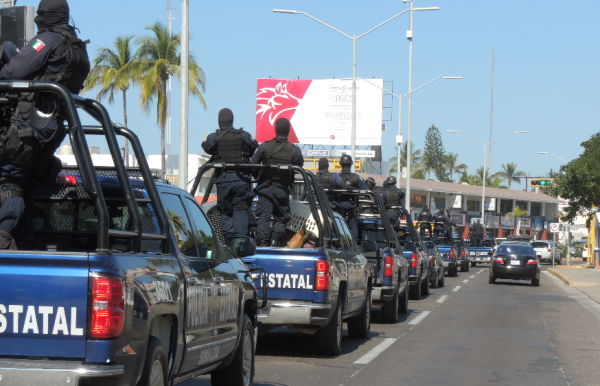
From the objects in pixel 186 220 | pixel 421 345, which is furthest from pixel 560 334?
pixel 186 220

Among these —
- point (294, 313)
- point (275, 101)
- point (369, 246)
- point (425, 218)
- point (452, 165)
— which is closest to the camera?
point (294, 313)

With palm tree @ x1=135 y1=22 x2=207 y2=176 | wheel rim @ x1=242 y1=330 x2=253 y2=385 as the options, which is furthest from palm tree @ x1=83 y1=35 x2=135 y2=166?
wheel rim @ x1=242 y1=330 x2=253 y2=385

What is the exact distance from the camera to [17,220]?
491 cm

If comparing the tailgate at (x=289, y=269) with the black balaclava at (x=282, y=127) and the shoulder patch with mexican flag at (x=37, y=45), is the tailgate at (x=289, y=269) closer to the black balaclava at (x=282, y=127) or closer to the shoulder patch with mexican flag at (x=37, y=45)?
the black balaclava at (x=282, y=127)

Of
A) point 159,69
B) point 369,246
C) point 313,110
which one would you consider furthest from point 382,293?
point 313,110

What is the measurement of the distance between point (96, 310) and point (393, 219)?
1444cm

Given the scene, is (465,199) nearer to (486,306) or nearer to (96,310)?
(486,306)

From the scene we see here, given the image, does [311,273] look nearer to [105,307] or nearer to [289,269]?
[289,269]

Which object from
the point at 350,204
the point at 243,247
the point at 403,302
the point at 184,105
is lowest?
the point at 403,302

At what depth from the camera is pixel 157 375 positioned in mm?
4562

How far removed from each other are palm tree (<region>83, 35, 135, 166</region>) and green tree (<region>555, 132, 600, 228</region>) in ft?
77.7

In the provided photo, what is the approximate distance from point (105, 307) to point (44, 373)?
0.40m

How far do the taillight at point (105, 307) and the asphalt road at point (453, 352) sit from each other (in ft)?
13.0

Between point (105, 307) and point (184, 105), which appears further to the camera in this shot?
point (184, 105)
